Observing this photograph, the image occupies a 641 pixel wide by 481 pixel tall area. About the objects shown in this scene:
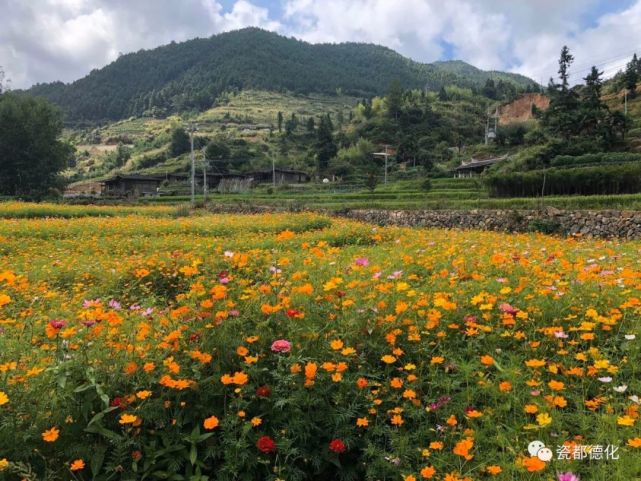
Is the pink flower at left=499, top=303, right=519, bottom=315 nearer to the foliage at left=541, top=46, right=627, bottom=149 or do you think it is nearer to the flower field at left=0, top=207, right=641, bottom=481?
the flower field at left=0, top=207, right=641, bottom=481

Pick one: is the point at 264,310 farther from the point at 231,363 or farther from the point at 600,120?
the point at 600,120

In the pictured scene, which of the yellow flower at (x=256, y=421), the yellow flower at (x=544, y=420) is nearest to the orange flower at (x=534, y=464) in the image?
the yellow flower at (x=544, y=420)

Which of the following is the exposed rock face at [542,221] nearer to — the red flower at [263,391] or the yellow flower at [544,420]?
Result: the yellow flower at [544,420]

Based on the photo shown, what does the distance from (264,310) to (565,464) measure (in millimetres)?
1856

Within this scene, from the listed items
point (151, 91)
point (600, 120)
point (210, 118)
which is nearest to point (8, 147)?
point (600, 120)

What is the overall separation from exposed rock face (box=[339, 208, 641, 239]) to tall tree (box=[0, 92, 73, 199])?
4421cm

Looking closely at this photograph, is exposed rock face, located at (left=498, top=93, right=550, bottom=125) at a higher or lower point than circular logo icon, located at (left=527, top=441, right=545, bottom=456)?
higher

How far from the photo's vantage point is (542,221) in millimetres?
19703

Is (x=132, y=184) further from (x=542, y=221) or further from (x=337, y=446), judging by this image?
(x=337, y=446)

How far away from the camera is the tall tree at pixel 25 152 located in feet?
169

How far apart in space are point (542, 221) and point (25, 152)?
178 feet

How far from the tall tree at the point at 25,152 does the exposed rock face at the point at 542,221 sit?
44.2 m

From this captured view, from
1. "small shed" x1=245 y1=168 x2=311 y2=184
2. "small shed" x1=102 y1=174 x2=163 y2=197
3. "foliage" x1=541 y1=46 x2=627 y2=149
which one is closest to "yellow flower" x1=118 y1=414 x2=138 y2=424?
"foliage" x1=541 y1=46 x2=627 y2=149

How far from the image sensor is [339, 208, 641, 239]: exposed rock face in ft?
58.0
